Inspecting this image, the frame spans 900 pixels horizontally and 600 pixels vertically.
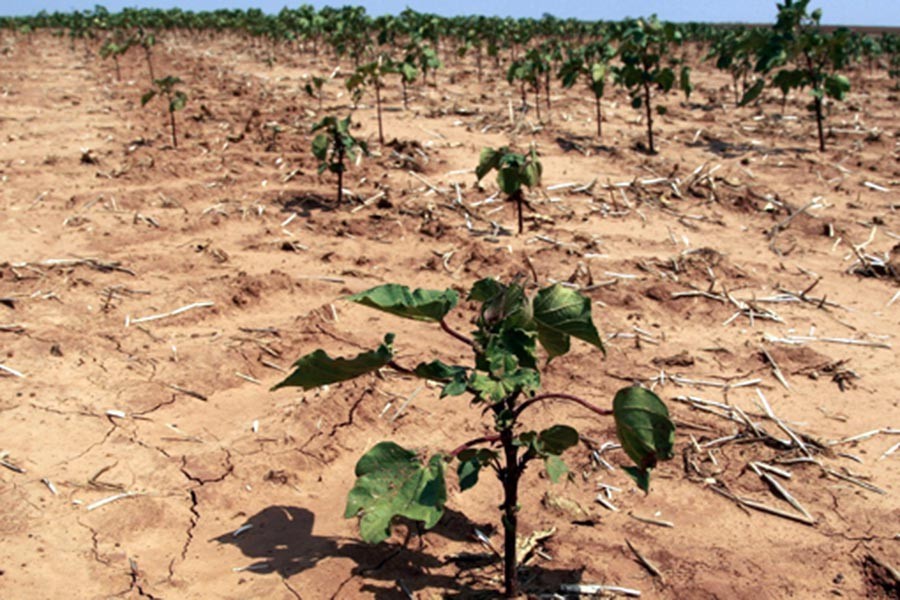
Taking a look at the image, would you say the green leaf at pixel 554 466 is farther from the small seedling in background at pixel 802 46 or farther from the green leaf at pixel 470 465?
the small seedling in background at pixel 802 46

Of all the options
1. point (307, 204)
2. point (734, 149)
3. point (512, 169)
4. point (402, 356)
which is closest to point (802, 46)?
point (734, 149)

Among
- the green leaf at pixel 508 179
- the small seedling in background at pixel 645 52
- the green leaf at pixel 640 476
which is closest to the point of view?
the green leaf at pixel 640 476

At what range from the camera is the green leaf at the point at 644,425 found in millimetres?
2156

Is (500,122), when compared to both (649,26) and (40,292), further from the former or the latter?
(40,292)

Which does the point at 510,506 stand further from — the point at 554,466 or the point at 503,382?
the point at 503,382

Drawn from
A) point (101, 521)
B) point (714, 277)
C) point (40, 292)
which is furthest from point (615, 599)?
point (40, 292)

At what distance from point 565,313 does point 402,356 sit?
2.38 meters

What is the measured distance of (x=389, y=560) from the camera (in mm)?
2982

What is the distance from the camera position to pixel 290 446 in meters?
3.69

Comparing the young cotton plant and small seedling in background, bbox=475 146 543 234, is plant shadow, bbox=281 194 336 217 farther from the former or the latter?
the young cotton plant

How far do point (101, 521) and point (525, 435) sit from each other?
186 centimetres

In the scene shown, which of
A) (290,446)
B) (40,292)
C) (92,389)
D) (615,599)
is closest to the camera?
(615,599)

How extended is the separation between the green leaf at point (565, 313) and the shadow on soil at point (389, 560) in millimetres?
1069

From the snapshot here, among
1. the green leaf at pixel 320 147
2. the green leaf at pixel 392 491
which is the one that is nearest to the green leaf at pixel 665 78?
the green leaf at pixel 320 147
